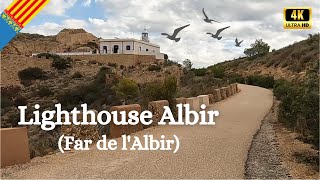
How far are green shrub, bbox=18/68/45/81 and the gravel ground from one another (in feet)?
159

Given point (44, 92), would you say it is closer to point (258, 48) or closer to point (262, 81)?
point (262, 81)

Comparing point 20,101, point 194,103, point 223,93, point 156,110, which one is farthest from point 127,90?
point 156,110

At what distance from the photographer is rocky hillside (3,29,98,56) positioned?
86625 mm

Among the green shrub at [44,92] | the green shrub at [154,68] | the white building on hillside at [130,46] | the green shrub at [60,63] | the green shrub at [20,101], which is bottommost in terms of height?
the green shrub at [20,101]

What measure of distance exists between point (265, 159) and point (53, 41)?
90502 mm

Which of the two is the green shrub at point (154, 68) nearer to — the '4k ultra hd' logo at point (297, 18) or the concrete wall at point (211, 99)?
the concrete wall at point (211, 99)

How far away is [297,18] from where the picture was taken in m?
11.6

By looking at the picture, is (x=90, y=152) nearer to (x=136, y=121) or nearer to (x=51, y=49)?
(x=136, y=121)

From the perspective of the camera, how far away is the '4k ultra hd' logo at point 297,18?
11.3 metres

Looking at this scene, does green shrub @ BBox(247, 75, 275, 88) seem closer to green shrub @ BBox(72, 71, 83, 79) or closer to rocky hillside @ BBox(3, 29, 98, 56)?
green shrub @ BBox(72, 71, 83, 79)

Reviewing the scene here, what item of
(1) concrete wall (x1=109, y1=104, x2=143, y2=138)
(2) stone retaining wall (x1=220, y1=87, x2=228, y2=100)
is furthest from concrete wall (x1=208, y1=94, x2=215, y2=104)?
(1) concrete wall (x1=109, y1=104, x2=143, y2=138)

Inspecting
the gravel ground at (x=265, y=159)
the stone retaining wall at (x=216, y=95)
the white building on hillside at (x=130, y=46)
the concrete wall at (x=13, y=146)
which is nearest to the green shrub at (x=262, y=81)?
the white building on hillside at (x=130, y=46)

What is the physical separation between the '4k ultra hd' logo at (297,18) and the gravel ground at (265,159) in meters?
3.18

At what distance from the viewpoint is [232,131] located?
13.9 metres
